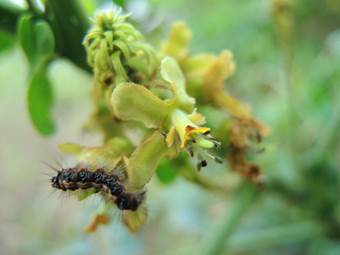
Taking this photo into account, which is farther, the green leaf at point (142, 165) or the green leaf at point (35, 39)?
the green leaf at point (35, 39)

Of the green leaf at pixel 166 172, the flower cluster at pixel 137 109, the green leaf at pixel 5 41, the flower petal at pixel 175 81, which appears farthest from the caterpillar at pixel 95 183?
the green leaf at pixel 5 41

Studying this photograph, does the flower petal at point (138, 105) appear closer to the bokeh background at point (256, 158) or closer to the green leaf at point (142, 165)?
the green leaf at point (142, 165)

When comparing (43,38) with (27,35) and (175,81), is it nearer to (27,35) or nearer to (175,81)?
(27,35)

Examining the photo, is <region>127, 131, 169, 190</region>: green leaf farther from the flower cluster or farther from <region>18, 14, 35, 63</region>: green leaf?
Result: <region>18, 14, 35, 63</region>: green leaf

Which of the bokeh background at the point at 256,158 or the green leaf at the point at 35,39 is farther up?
the bokeh background at the point at 256,158

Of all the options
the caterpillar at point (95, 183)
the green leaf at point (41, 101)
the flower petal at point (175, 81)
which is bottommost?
the caterpillar at point (95, 183)

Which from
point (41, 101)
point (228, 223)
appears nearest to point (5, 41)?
point (41, 101)
